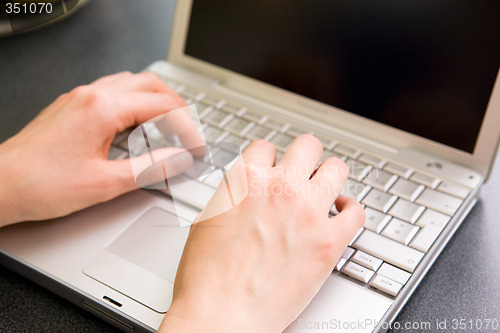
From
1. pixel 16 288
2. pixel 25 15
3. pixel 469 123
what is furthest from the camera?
pixel 25 15

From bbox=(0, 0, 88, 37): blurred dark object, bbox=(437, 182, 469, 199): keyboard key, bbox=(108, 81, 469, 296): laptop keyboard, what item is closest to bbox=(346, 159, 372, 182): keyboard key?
bbox=(108, 81, 469, 296): laptop keyboard

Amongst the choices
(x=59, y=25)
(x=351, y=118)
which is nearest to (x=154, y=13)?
(x=59, y=25)

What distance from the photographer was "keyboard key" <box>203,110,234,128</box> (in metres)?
0.85

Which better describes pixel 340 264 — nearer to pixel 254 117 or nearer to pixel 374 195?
pixel 374 195

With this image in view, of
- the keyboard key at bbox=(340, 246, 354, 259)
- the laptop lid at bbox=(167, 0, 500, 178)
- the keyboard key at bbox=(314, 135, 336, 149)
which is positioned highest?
the laptop lid at bbox=(167, 0, 500, 178)

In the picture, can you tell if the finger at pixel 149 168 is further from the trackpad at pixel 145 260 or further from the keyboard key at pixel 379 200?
the keyboard key at pixel 379 200

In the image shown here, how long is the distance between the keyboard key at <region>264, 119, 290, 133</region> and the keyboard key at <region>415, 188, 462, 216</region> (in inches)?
9.1

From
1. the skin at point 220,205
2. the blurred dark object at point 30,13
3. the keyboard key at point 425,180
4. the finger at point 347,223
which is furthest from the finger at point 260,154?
the blurred dark object at point 30,13

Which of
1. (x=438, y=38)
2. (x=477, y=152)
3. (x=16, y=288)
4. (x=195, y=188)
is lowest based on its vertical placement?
(x=16, y=288)

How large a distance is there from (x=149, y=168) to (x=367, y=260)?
30cm

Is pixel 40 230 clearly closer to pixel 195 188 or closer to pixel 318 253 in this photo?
pixel 195 188

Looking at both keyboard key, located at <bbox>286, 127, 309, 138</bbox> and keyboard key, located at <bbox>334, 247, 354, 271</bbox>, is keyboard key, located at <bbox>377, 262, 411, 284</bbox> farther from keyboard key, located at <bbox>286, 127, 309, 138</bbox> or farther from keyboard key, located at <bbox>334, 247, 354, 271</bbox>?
keyboard key, located at <bbox>286, 127, 309, 138</bbox>

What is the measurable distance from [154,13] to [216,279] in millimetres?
848

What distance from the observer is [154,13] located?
4.07 feet
